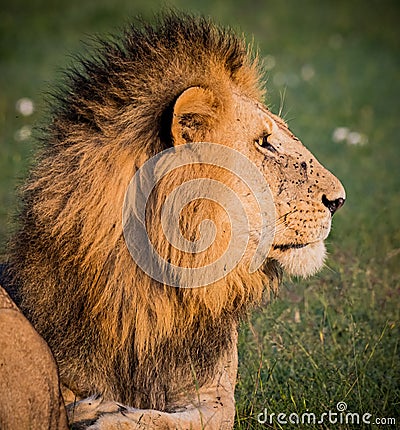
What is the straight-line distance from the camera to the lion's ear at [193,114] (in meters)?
3.04

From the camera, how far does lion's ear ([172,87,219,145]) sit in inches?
119

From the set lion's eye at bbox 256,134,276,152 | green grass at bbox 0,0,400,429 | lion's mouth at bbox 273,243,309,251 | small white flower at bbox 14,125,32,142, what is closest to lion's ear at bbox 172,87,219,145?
lion's eye at bbox 256,134,276,152

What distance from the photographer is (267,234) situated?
3.30 m

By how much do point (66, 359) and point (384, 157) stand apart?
6.26 metres

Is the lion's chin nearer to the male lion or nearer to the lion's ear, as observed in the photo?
the male lion

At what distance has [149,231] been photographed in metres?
3.12

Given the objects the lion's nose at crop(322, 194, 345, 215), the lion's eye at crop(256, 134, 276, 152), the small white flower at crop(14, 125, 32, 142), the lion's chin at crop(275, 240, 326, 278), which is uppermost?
the lion's eye at crop(256, 134, 276, 152)

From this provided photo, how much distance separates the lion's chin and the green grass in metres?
0.38

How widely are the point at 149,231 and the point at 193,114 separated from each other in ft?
1.50

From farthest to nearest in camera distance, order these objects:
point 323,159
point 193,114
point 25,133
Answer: point 323,159 < point 25,133 < point 193,114

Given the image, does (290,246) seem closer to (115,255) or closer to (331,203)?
(331,203)

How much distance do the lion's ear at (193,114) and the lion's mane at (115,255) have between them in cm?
6

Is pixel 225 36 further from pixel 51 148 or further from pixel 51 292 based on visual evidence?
pixel 51 292

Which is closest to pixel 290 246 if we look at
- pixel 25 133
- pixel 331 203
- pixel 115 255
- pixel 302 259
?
pixel 302 259
